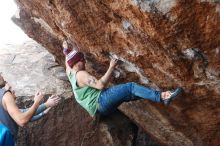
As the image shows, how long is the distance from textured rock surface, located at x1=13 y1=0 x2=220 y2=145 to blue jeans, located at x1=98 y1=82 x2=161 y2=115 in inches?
12.3

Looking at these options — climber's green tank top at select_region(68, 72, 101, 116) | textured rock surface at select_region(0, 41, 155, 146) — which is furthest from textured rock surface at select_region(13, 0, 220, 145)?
climber's green tank top at select_region(68, 72, 101, 116)

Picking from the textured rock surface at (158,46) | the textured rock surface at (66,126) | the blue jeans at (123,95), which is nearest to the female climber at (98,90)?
the blue jeans at (123,95)

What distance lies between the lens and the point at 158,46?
5480 mm

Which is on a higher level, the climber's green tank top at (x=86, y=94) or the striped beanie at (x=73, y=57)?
the striped beanie at (x=73, y=57)

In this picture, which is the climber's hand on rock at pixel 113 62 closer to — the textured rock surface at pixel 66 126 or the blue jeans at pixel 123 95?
the blue jeans at pixel 123 95

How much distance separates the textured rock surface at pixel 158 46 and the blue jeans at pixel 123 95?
12.3 inches

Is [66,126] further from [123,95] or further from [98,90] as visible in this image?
[123,95]

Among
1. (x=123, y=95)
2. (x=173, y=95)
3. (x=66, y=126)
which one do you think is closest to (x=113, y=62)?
(x=123, y=95)

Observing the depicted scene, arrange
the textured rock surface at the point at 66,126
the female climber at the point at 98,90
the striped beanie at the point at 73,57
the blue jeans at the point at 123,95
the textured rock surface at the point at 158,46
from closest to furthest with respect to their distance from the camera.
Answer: the textured rock surface at the point at 158,46
the blue jeans at the point at 123,95
the female climber at the point at 98,90
the striped beanie at the point at 73,57
the textured rock surface at the point at 66,126

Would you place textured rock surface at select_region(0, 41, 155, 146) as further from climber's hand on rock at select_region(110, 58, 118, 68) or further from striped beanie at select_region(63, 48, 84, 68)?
climber's hand on rock at select_region(110, 58, 118, 68)

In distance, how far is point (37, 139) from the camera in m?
8.46

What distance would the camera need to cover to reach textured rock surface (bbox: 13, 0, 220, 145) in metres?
4.85

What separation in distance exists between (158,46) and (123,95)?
1262 millimetres

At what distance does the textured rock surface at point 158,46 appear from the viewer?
4.85 meters
